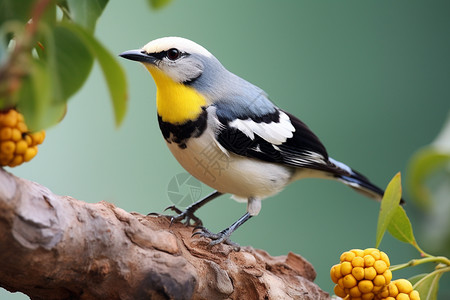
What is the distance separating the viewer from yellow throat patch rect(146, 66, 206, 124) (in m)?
1.29

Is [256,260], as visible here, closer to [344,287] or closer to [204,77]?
[344,287]

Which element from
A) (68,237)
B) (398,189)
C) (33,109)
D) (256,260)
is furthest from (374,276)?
(33,109)

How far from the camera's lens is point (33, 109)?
22.7 inches

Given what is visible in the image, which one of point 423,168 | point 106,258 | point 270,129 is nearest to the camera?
point 106,258

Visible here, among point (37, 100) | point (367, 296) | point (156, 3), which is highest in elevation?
point (156, 3)

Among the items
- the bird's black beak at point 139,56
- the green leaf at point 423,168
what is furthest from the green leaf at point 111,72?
the green leaf at point 423,168

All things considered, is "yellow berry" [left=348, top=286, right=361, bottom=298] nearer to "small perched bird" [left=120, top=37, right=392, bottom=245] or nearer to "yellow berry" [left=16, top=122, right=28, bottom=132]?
"small perched bird" [left=120, top=37, right=392, bottom=245]

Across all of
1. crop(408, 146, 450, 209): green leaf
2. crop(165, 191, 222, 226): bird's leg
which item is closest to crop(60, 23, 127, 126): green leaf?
crop(165, 191, 222, 226): bird's leg

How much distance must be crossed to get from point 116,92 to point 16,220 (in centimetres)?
34

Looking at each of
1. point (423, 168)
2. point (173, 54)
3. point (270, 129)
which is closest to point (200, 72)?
point (173, 54)

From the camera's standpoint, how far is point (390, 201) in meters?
1.11

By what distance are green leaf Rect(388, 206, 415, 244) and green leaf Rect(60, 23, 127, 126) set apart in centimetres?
79

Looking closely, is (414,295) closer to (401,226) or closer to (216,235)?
(401,226)

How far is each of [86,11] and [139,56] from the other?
0.43 metres
